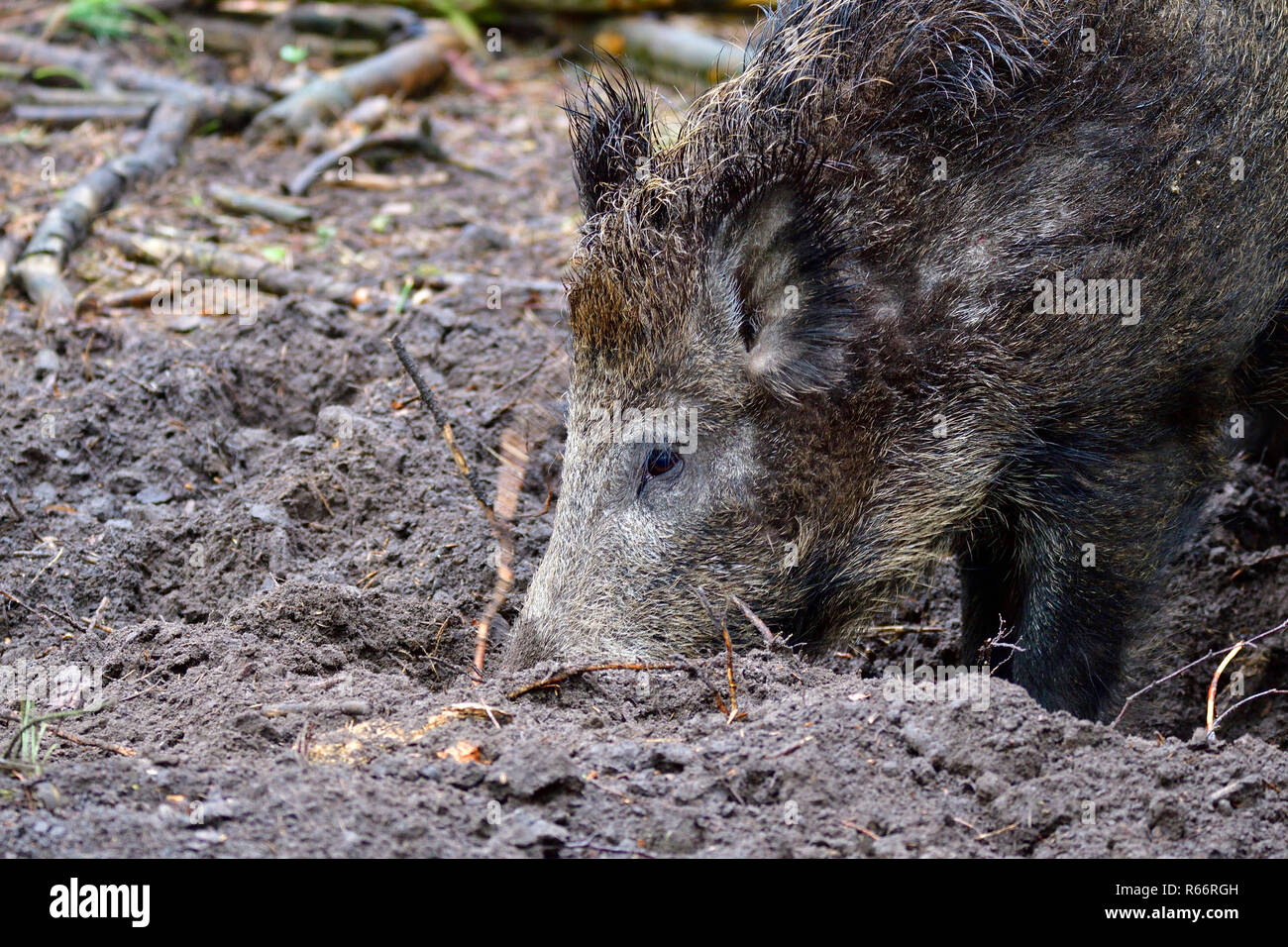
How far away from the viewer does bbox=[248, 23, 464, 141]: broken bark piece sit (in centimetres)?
1007

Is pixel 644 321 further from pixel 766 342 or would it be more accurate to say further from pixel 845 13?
pixel 845 13

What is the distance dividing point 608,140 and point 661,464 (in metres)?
1.28

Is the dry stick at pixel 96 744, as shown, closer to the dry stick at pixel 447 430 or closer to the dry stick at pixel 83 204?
the dry stick at pixel 447 430

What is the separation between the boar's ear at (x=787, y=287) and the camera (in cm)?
457

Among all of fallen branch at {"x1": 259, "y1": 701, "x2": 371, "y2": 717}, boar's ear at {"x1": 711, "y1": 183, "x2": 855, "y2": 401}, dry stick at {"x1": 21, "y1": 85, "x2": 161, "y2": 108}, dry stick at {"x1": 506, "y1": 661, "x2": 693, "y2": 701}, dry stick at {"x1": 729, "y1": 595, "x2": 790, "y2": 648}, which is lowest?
fallen branch at {"x1": 259, "y1": 701, "x2": 371, "y2": 717}

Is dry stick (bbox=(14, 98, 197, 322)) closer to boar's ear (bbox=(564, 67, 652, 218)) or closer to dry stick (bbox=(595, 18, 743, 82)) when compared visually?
boar's ear (bbox=(564, 67, 652, 218))

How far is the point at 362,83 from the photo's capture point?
1073 cm

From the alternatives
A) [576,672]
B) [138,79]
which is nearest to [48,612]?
[576,672]

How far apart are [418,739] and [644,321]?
189 cm

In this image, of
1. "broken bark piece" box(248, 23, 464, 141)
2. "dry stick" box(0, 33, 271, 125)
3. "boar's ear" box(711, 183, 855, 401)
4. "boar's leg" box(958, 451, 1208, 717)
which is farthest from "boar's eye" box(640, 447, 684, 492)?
"dry stick" box(0, 33, 271, 125)

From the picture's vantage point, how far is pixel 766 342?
15.2 ft

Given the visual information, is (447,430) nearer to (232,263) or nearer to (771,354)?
(771,354)

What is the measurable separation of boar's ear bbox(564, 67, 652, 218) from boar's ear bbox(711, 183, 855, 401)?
0.58 meters

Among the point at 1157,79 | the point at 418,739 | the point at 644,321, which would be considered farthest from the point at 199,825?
the point at 1157,79
